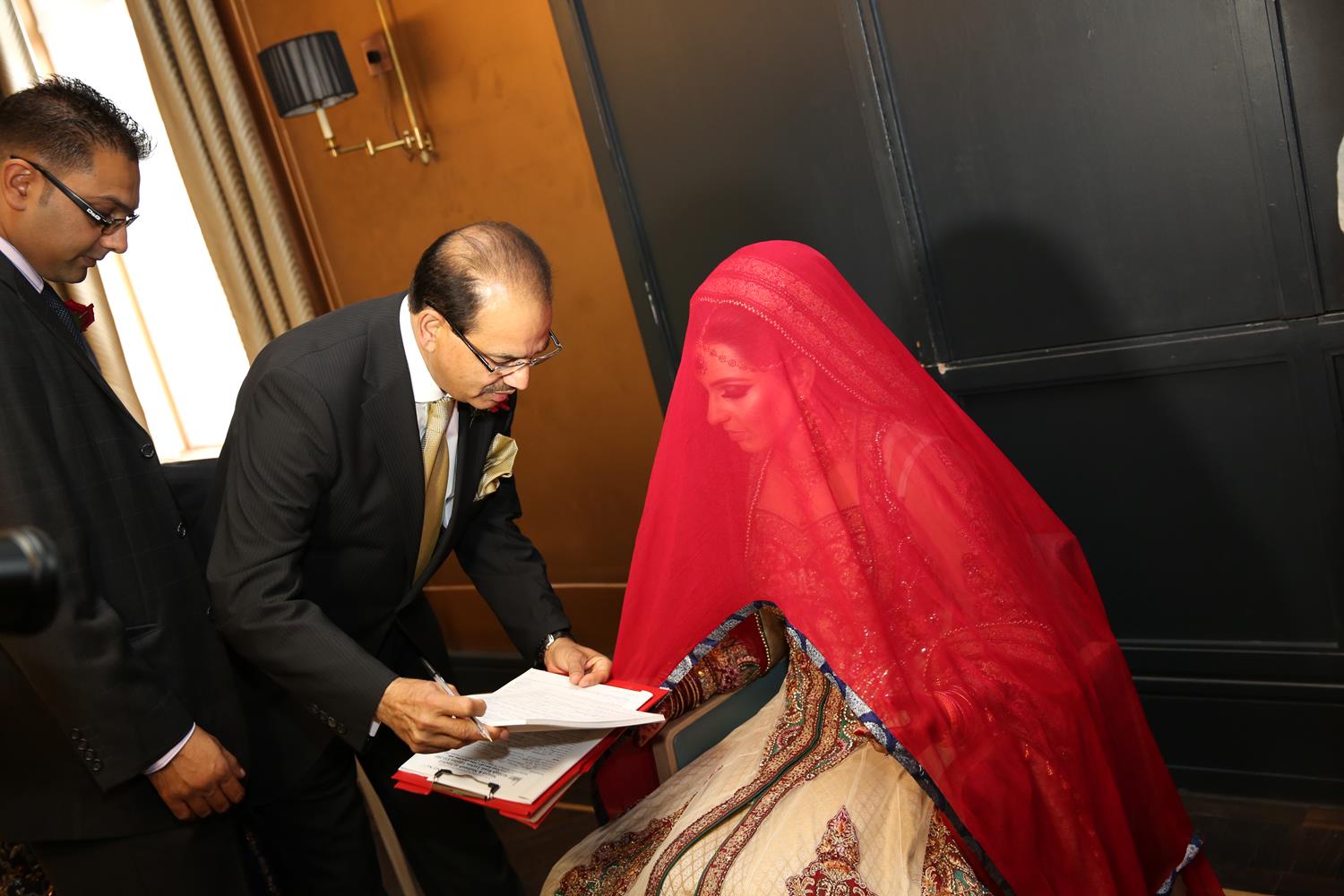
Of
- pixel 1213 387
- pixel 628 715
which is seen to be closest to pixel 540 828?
pixel 628 715

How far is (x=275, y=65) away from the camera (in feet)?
10.5

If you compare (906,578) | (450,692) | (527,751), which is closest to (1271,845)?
(906,578)

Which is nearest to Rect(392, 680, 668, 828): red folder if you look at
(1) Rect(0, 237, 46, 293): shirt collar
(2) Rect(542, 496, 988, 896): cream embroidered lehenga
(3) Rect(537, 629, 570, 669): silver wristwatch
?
(2) Rect(542, 496, 988, 896): cream embroidered lehenga

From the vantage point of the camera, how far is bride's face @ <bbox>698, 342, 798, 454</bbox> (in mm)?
1656

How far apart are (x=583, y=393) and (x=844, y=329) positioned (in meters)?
1.85

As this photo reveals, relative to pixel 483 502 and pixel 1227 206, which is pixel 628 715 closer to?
pixel 483 502

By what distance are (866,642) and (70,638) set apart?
115 centimetres

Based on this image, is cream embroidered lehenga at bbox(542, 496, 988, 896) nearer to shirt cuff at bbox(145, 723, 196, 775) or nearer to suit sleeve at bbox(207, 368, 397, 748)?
suit sleeve at bbox(207, 368, 397, 748)

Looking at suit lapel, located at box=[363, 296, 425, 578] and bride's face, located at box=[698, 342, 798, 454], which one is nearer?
bride's face, located at box=[698, 342, 798, 454]

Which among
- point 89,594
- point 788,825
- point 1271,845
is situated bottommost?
point 1271,845

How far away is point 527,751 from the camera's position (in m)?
1.69

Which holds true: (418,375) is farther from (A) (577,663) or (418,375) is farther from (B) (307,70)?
(B) (307,70)

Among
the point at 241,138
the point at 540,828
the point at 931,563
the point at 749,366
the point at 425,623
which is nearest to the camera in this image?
the point at 931,563

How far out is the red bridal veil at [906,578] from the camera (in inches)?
58.8
